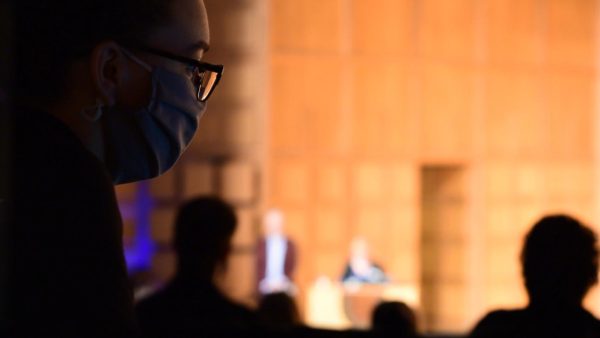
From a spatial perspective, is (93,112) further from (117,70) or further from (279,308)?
(279,308)

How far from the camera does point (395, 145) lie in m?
14.2

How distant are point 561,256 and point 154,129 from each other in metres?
1.90

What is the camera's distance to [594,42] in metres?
15.5

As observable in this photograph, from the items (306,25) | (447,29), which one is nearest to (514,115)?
(447,29)

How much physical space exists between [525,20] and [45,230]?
1459cm

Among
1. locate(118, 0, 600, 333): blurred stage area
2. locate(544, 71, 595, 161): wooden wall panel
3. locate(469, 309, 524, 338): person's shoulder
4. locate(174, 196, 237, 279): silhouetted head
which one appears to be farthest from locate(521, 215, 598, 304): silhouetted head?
locate(544, 71, 595, 161): wooden wall panel

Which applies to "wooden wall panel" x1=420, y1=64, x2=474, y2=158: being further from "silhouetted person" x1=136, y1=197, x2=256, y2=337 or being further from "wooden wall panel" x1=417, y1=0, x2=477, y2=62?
"silhouetted person" x1=136, y1=197, x2=256, y2=337

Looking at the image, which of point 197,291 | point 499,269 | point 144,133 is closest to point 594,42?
point 499,269

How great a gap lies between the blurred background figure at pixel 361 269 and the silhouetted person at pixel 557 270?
9.55 metres

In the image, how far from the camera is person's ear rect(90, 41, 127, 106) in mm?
1197

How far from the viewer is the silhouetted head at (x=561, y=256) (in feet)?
9.62

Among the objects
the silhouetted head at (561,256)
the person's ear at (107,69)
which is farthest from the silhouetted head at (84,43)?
the silhouetted head at (561,256)

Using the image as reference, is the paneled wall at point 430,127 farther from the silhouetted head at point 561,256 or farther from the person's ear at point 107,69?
the person's ear at point 107,69

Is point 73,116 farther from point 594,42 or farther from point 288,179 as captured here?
point 594,42
